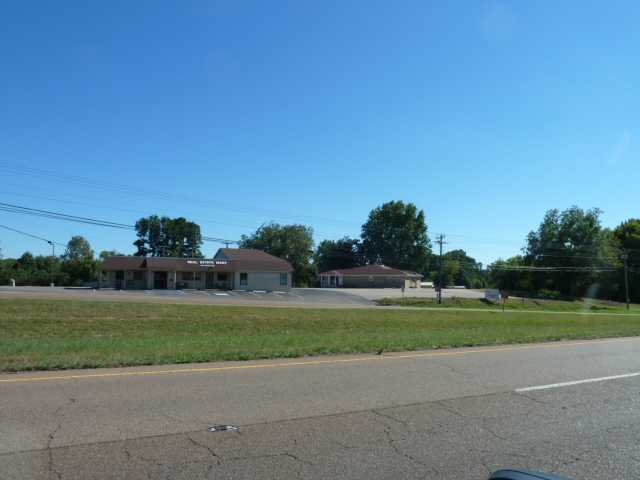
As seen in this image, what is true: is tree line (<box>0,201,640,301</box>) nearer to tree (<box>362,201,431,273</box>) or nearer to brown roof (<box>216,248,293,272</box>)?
tree (<box>362,201,431,273</box>)

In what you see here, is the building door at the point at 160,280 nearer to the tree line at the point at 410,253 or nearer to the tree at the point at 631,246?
the tree line at the point at 410,253

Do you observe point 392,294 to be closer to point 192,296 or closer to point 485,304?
point 485,304

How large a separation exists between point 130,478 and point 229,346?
928 cm

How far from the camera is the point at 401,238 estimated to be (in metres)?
117

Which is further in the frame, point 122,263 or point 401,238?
point 401,238

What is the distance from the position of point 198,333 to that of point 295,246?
8055cm

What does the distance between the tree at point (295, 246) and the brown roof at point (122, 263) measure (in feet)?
138


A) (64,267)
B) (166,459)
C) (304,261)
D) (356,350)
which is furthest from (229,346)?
(304,261)

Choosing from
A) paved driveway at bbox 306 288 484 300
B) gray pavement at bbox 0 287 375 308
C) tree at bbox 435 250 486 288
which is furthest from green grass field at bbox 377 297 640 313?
tree at bbox 435 250 486 288

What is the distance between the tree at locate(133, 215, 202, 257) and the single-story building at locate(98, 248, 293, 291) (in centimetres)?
4767

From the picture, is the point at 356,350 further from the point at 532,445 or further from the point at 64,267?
the point at 64,267

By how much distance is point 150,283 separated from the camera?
207 feet

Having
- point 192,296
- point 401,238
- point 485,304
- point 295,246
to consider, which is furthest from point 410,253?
point 192,296

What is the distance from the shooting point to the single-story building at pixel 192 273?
208ft
